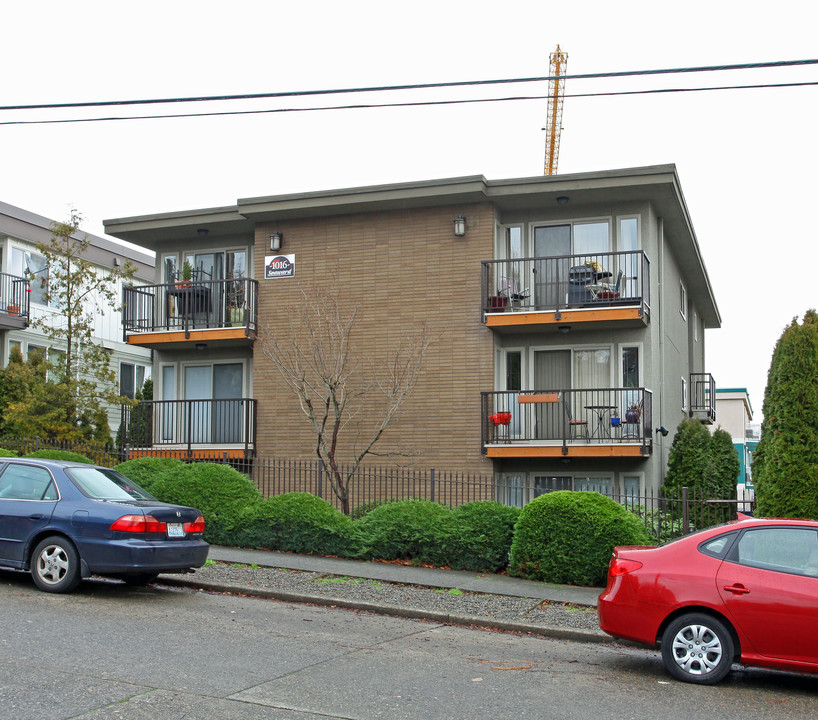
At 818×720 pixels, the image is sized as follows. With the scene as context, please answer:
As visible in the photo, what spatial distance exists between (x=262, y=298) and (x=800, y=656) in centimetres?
Result: 1551

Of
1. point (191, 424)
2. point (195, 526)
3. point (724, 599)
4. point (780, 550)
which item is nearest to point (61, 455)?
point (191, 424)

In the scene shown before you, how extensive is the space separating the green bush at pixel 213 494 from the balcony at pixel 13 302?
13.0 metres

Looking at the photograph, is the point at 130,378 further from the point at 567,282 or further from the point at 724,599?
the point at 724,599

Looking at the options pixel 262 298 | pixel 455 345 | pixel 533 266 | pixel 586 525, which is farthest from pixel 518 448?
pixel 262 298

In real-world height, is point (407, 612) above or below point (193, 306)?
below

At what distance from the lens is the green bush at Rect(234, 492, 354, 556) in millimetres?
13984

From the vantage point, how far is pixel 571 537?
40.9 feet

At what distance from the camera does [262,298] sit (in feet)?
68.6

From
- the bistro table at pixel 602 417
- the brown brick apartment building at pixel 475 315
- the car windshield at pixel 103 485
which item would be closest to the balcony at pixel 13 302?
the brown brick apartment building at pixel 475 315

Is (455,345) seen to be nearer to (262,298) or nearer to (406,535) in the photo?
(262,298)

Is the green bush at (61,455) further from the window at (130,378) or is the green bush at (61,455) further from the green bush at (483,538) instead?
the window at (130,378)

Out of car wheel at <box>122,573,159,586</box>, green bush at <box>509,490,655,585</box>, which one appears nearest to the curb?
car wheel at <box>122,573,159,586</box>

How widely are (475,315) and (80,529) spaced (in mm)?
10654

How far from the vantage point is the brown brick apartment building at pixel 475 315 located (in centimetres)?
1823
